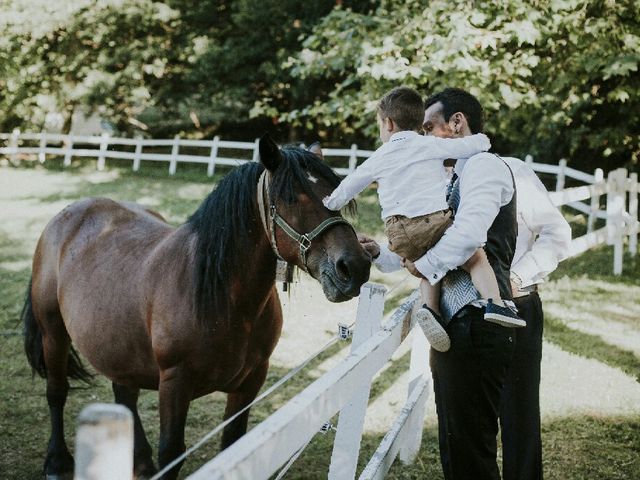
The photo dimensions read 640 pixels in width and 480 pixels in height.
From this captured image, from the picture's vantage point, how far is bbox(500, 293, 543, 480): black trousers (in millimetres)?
3062

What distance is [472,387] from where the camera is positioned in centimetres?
242

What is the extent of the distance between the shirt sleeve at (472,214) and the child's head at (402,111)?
394 millimetres

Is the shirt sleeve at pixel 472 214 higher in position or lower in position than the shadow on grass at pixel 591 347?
higher

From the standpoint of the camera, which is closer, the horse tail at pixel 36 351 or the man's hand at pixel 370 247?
the man's hand at pixel 370 247

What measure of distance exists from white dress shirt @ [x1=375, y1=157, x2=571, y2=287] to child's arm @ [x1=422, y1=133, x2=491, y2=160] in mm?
Answer: 492

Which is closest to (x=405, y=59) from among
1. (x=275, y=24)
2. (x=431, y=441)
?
(x=431, y=441)

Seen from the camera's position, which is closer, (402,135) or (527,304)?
(402,135)

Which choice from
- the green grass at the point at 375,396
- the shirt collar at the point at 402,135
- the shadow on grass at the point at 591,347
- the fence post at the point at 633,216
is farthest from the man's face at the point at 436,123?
the fence post at the point at 633,216

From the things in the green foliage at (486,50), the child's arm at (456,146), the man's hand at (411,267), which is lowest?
the man's hand at (411,267)

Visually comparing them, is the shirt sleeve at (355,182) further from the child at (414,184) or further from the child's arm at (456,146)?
the child's arm at (456,146)

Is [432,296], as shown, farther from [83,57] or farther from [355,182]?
[83,57]

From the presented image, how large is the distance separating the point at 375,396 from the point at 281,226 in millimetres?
2836

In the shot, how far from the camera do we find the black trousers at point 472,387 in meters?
2.39

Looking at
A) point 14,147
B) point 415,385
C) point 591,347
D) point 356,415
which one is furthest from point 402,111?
point 14,147
